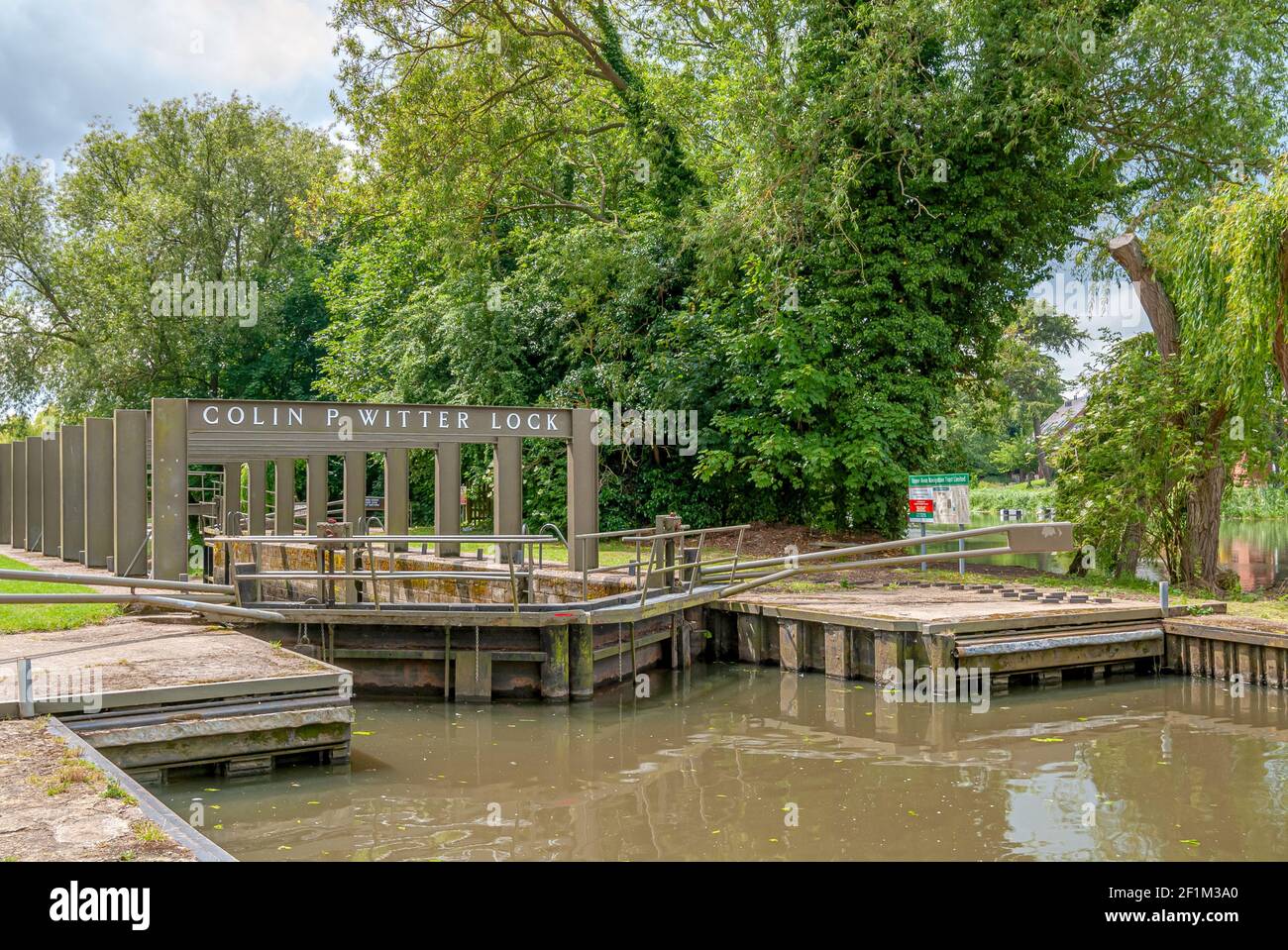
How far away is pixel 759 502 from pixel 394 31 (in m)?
15.5

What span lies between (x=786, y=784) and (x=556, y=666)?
4746 mm

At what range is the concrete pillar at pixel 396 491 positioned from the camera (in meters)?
22.1

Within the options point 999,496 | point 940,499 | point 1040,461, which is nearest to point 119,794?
point 940,499

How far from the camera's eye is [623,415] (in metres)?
28.6

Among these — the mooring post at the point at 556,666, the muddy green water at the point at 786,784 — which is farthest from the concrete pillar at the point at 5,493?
the mooring post at the point at 556,666

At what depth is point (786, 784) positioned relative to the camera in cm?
1009

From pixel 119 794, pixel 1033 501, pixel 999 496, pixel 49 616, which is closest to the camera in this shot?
pixel 119 794

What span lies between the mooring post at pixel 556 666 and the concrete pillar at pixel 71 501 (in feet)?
37.9

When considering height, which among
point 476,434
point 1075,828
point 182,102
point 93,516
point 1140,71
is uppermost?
point 182,102

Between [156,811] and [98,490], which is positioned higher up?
[98,490]

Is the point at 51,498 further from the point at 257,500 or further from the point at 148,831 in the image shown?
the point at 148,831

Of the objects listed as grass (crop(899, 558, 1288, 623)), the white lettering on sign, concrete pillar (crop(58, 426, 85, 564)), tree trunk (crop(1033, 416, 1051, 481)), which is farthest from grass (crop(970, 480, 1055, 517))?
concrete pillar (crop(58, 426, 85, 564))
